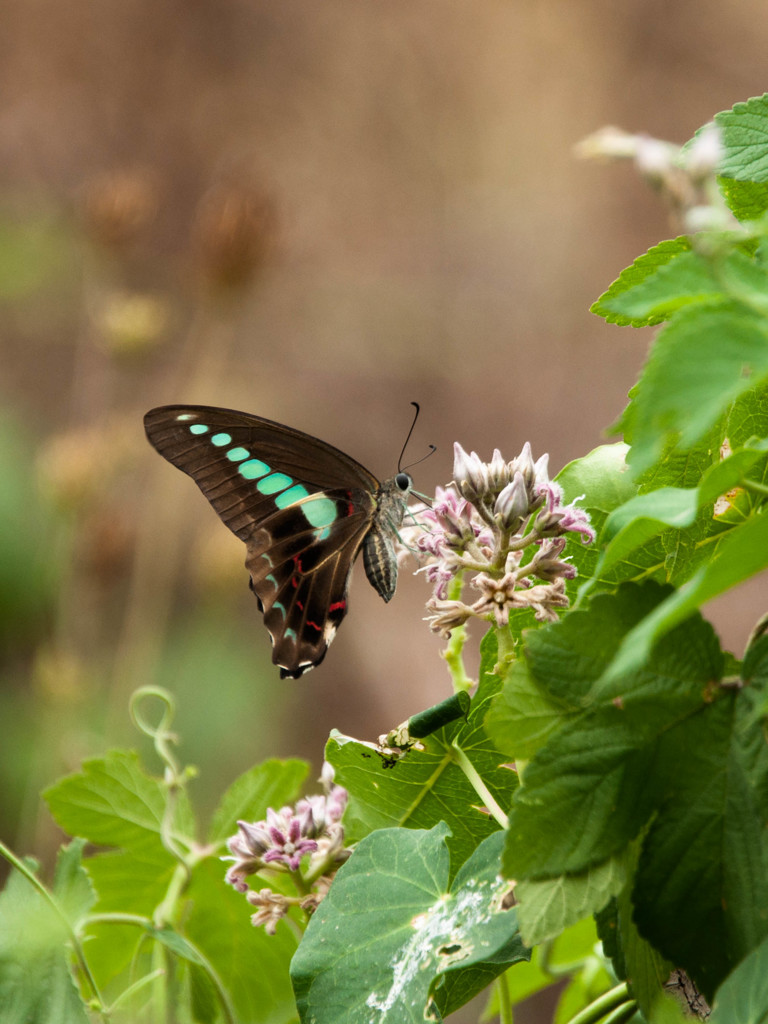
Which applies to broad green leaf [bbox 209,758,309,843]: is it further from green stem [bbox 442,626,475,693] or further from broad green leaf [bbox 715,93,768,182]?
broad green leaf [bbox 715,93,768,182]

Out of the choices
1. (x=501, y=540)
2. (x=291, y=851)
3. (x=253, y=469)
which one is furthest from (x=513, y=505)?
(x=253, y=469)

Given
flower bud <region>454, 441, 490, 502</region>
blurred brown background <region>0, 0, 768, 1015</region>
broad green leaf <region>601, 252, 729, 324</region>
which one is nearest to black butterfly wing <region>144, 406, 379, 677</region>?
flower bud <region>454, 441, 490, 502</region>

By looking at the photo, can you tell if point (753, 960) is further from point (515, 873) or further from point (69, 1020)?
point (69, 1020)

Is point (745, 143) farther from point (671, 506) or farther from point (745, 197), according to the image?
point (671, 506)

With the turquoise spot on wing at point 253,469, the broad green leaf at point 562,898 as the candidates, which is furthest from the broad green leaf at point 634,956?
the turquoise spot on wing at point 253,469

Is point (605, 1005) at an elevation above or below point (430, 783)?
below

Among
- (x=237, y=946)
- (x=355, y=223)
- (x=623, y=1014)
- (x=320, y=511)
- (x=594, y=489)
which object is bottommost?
(x=623, y=1014)

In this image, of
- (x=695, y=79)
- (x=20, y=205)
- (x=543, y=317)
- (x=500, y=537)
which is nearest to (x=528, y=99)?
(x=695, y=79)
